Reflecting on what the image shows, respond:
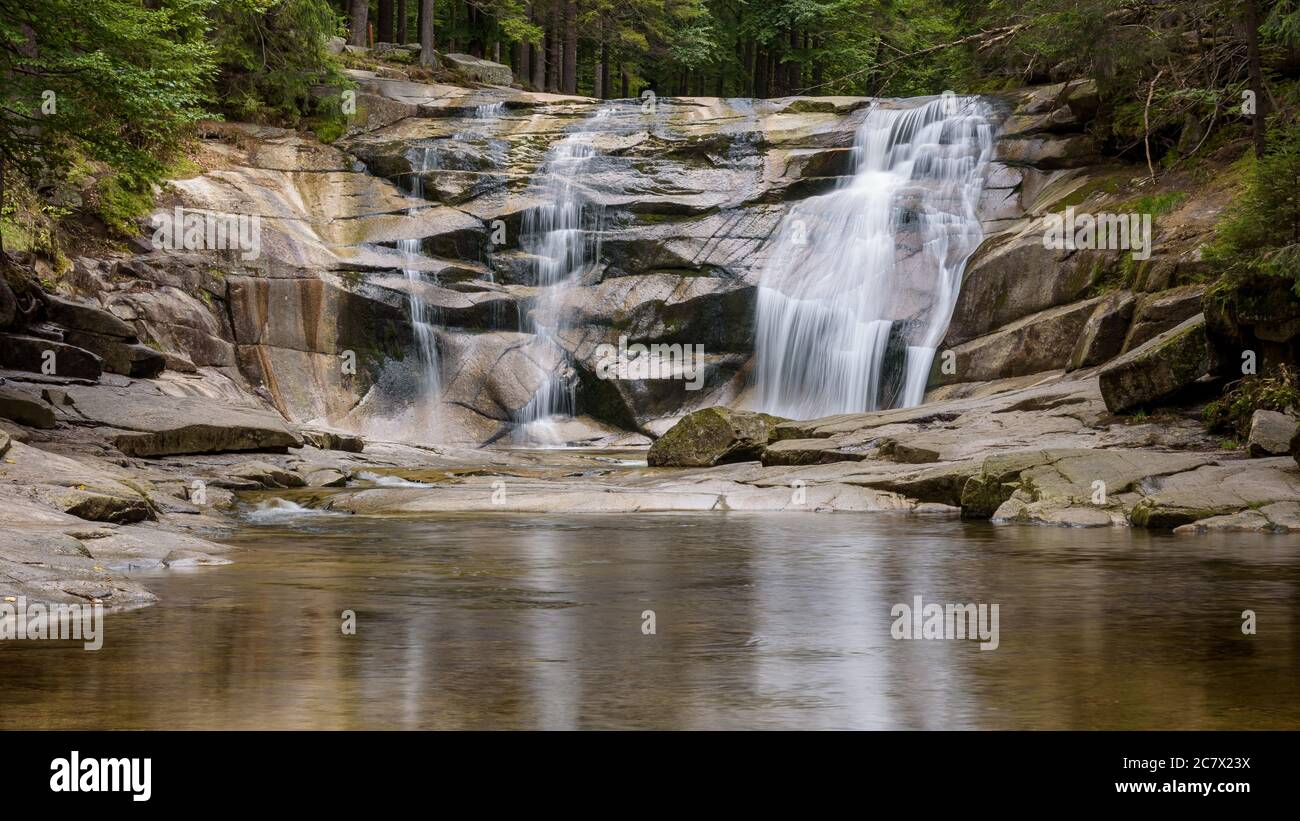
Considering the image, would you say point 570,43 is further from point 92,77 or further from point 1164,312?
point 92,77

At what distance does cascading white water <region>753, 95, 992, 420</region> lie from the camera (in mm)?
23500

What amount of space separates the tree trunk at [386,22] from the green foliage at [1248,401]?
31.4 m

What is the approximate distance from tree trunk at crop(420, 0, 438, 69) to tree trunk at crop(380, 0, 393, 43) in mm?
4681

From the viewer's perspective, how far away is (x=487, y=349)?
2578cm

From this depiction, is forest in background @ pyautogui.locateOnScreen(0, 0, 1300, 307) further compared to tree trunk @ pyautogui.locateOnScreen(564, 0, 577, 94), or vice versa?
tree trunk @ pyautogui.locateOnScreen(564, 0, 577, 94)

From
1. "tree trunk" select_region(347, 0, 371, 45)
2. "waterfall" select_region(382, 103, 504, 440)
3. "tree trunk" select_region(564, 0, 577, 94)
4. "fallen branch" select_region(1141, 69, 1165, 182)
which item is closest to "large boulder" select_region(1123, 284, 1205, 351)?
"fallen branch" select_region(1141, 69, 1165, 182)

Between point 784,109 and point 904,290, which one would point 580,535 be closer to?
point 904,290

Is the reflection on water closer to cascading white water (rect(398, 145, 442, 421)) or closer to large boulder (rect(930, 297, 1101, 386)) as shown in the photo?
large boulder (rect(930, 297, 1101, 386))

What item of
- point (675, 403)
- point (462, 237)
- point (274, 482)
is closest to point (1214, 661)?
point (274, 482)

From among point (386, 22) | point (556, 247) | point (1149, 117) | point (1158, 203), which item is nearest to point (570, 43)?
point (386, 22)

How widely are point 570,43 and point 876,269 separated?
2093cm

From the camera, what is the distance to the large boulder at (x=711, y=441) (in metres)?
18.8

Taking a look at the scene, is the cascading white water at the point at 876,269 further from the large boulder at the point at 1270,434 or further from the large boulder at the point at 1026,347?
the large boulder at the point at 1270,434

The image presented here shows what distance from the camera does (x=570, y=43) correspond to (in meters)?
41.6
